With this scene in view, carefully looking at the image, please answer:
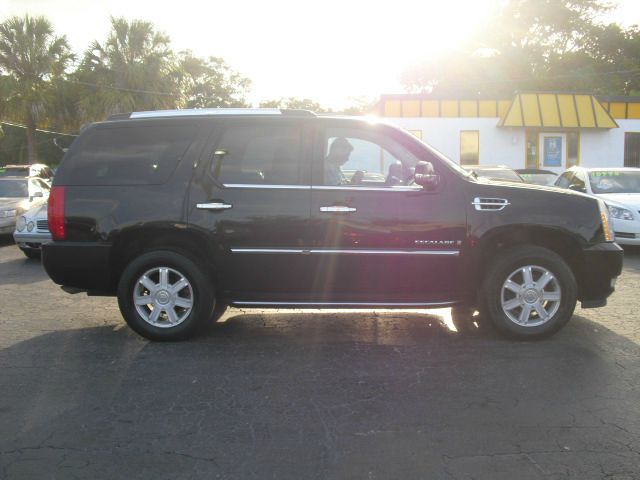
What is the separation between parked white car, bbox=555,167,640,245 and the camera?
972cm

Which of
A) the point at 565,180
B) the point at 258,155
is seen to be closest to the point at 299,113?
the point at 258,155

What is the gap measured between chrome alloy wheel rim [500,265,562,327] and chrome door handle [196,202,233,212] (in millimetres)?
2476

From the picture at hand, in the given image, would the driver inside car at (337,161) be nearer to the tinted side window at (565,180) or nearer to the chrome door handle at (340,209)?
the chrome door handle at (340,209)

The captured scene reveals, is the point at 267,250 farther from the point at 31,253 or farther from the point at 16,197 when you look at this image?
the point at 16,197

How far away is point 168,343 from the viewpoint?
5.27m

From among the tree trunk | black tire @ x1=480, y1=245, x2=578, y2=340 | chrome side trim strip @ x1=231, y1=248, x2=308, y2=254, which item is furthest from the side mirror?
the tree trunk

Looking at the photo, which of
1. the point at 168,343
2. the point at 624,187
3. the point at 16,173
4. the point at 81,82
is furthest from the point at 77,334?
the point at 81,82

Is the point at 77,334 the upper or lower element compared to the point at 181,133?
lower

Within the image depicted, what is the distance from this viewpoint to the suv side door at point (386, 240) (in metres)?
5.03

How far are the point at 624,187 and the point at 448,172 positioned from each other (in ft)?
23.9

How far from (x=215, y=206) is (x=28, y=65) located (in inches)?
1042

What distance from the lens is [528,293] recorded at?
16.9ft

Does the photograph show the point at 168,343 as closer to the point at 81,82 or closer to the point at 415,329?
the point at 415,329

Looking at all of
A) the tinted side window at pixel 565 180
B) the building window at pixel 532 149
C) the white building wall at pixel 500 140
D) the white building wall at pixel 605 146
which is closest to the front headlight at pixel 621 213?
the tinted side window at pixel 565 180
